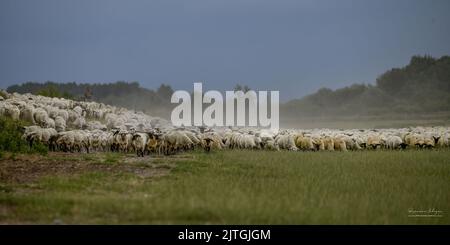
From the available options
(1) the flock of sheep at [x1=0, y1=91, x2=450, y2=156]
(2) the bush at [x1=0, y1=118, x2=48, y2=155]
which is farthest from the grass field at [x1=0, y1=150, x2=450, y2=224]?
(1) the flock of sheep at [x1=0, y1=91, x2=450, y2=156]

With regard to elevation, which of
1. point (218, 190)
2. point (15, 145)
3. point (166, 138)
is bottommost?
point (218, 190)

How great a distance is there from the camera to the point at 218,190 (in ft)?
37.7

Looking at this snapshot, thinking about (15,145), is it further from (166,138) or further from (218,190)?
(218,190)

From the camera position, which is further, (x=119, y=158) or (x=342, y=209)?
(x=119, y=158)

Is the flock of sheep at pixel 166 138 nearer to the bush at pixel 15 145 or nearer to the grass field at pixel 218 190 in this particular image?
the bush at pixel 15 145

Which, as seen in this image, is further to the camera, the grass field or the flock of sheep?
the flock of sheep

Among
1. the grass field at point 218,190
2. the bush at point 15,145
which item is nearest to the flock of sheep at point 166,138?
the bush at point 15,145

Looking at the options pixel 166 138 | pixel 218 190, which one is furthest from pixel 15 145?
pixel 218 190

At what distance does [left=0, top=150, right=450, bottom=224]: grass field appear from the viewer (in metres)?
9.43

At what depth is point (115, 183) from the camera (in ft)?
41.7

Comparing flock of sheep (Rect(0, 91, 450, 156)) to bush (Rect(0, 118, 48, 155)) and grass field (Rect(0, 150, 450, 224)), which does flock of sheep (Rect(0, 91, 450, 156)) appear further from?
grass field (Rect(0, 150, 450, 224))
